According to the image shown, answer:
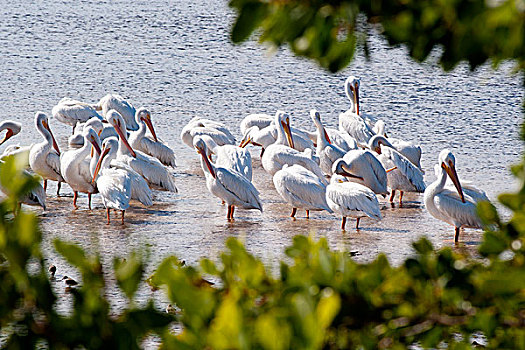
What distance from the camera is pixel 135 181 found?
26.9 ft

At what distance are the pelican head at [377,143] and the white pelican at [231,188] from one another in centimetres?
197

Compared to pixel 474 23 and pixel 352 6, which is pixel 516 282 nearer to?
pixel 474 23

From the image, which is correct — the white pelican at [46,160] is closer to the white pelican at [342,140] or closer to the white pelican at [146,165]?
the white pelican at [146,165]

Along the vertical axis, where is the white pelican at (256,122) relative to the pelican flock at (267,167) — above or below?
above

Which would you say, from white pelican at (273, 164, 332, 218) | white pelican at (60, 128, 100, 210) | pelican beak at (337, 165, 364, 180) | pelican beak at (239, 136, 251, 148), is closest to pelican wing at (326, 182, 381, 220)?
white pelican at (273, 164, 332, 218)

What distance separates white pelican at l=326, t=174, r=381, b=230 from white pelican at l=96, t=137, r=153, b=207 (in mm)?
1931

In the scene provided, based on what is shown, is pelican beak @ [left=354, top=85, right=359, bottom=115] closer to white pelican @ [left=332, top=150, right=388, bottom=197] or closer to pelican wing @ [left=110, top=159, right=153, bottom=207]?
white pelican @ [left=332, top=150, right=388, bottom=197]

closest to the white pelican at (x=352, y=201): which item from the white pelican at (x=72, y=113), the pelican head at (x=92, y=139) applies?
the pelican head at (x=92, y=139)

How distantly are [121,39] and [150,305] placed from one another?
57.8 feet

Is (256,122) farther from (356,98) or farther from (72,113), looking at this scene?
(72,113)

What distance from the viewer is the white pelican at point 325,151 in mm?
9672

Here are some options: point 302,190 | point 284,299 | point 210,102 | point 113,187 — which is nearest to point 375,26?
point 284,299

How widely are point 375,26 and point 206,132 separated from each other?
879 centimetres

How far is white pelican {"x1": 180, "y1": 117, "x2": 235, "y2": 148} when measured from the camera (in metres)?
10.2
